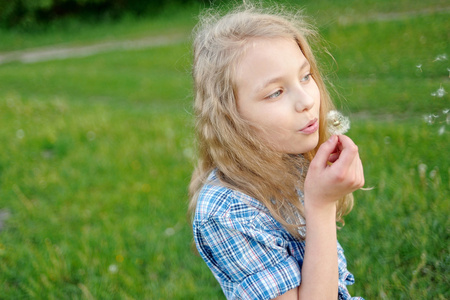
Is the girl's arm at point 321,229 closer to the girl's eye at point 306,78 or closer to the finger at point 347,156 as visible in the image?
the finger at point 347,156

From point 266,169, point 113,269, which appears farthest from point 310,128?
point 113,269

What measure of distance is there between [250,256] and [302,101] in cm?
49

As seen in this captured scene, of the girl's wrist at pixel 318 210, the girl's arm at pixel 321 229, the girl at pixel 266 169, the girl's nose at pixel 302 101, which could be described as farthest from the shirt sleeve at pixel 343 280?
the girl's nose at pixel 302 101

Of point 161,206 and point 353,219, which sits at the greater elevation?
point 353,219

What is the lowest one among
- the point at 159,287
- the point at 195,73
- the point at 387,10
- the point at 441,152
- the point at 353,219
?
the point at 387,10

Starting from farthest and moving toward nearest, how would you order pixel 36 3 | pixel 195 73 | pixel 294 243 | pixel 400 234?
pixel 36 3 → pixel 400 234 → pixel 195 73 → pixel 294 243

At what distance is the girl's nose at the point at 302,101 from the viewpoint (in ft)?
4.88

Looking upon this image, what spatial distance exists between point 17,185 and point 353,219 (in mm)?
2721

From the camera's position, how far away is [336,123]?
1.77 meters

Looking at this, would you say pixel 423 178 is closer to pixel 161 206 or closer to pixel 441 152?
pixel 441 152

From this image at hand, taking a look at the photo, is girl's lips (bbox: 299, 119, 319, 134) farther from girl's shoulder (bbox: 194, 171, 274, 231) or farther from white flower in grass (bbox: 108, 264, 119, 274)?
white flower in grass (bbox: 108, 264, 119, 274)

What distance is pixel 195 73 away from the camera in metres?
1.76

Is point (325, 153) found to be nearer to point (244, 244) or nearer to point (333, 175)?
point (333, 175)

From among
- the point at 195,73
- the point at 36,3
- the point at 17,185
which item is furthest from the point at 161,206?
the point at 36,3
